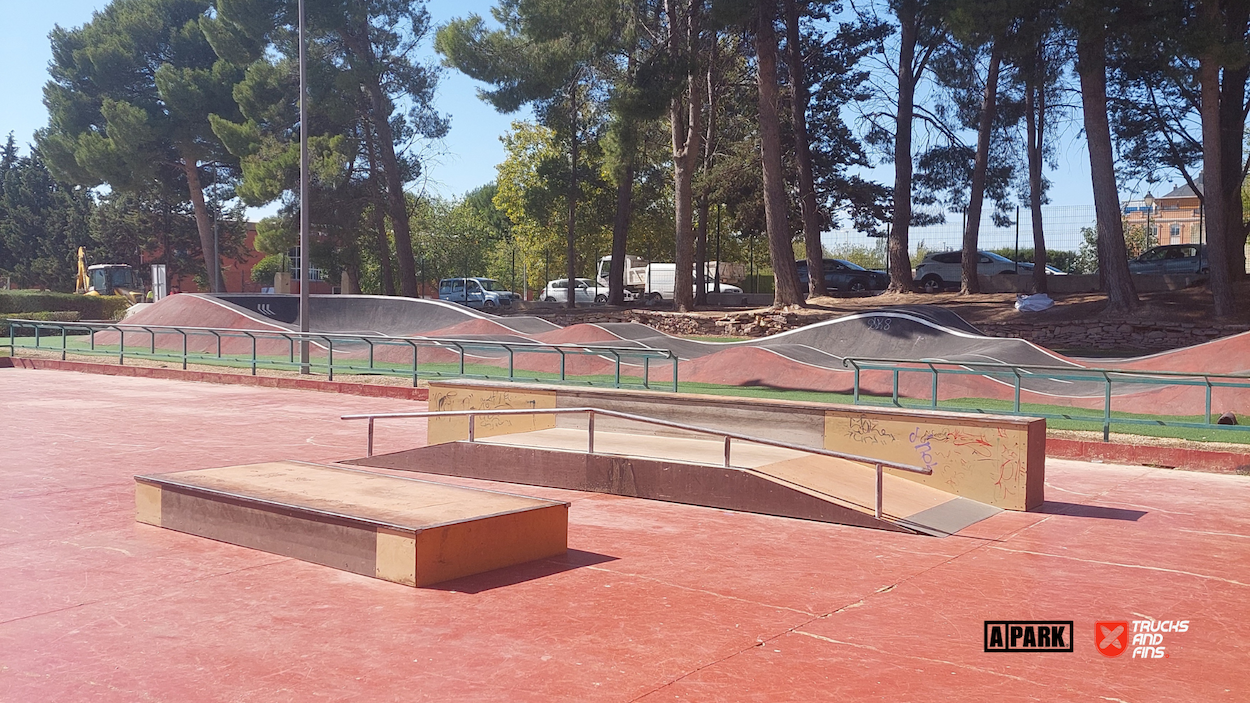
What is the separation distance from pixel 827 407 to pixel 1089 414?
639cm

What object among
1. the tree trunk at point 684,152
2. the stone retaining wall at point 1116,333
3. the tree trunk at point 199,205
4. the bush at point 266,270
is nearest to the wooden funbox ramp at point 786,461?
the stone retaining wall at point 1116,333

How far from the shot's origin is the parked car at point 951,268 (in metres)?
36.7

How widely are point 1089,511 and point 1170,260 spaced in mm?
28125

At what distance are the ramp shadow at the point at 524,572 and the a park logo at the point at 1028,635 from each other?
242cm

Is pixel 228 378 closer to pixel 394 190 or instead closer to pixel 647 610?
pixel 647 610

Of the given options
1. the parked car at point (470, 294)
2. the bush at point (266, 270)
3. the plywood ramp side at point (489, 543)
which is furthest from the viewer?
the bush at point (266, 270)

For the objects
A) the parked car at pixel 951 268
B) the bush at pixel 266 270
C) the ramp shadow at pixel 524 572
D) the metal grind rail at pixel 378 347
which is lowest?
the ramp shadow at pixel 524 572

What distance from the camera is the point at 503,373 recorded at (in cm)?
2130

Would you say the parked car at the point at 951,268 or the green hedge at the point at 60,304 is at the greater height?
the parked car at the point at 951,268

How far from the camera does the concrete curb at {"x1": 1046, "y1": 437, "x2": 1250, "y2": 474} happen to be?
10766mm

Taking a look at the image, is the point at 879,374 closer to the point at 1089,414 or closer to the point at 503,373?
the point at 1089,414

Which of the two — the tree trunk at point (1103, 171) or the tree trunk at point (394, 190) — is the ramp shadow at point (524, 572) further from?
the tree trunk at point (394, 190)

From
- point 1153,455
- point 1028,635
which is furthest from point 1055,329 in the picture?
point 1028,635

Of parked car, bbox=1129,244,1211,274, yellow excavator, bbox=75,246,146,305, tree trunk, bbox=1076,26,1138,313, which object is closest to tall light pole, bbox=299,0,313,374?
tree trunk, bbox=1076,26,1138,313
